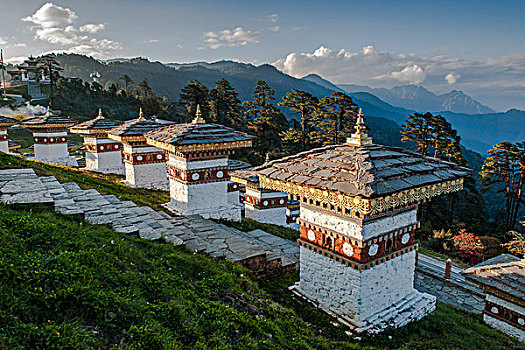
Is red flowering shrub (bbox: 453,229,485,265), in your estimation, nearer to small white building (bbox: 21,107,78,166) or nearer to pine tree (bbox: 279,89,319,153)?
pine tree (bbox: 279,89,319,153)

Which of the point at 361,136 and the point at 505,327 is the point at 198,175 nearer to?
the point at 361,136

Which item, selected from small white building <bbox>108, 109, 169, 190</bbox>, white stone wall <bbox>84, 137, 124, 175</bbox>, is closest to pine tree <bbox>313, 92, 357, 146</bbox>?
white stone wall <bbox>84, 137, 124, 175</bbox>

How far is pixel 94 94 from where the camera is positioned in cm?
4703

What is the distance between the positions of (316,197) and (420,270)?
9.82m

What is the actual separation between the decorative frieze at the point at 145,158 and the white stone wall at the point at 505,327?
522 inches

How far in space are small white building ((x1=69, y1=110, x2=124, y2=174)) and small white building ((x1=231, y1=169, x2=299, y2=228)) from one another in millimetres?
8942

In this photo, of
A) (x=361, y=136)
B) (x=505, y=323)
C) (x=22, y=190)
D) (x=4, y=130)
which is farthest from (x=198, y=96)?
(x=505, y=323)

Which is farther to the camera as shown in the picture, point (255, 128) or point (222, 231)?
point (255, 128)

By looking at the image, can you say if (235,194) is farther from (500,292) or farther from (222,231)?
(500,292)

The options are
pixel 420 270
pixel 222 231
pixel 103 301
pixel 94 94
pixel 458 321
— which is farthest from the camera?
pixel 94 94

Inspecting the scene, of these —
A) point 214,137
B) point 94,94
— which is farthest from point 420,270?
point 94,94

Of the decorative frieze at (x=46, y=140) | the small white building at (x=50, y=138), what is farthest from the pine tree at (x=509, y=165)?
the decorative frieze at (x=46, y=140)

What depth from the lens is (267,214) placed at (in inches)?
561

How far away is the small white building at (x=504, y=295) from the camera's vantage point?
310 inches
